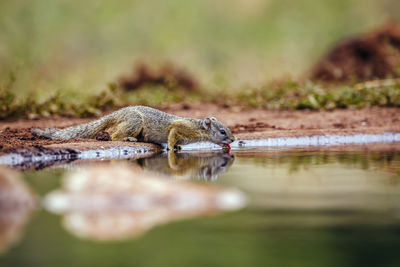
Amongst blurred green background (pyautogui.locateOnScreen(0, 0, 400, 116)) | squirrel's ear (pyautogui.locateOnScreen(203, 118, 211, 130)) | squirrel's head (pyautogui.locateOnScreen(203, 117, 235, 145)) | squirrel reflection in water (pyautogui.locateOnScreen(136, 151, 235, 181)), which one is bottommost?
squirrel reflection in water (pyautogui.locateOnScreen(136, 151, 235, 181))

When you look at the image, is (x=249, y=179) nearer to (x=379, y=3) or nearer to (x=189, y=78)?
(x=189, y=78)

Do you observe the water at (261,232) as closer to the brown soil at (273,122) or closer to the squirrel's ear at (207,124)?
the squirrel's ear at (207,124)

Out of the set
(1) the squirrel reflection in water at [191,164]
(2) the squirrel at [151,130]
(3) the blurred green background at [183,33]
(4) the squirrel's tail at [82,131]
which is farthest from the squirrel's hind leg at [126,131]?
(3) the blurred green background at [183,33]

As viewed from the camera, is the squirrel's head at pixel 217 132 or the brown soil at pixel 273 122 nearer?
the squirrel's head at pixel 217 132

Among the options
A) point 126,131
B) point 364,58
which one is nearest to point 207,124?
point 126,131

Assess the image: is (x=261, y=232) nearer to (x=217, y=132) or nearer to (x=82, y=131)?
(x=217, y=132)

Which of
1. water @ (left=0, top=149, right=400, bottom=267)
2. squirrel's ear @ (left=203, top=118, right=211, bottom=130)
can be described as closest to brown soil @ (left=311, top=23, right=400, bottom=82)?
squirrel's ear @ (left=203, top=118, right=211, bottom=130)

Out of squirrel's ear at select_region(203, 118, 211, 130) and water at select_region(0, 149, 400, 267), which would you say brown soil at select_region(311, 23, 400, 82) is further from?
water at select_region(0, 149, 400, 267)
